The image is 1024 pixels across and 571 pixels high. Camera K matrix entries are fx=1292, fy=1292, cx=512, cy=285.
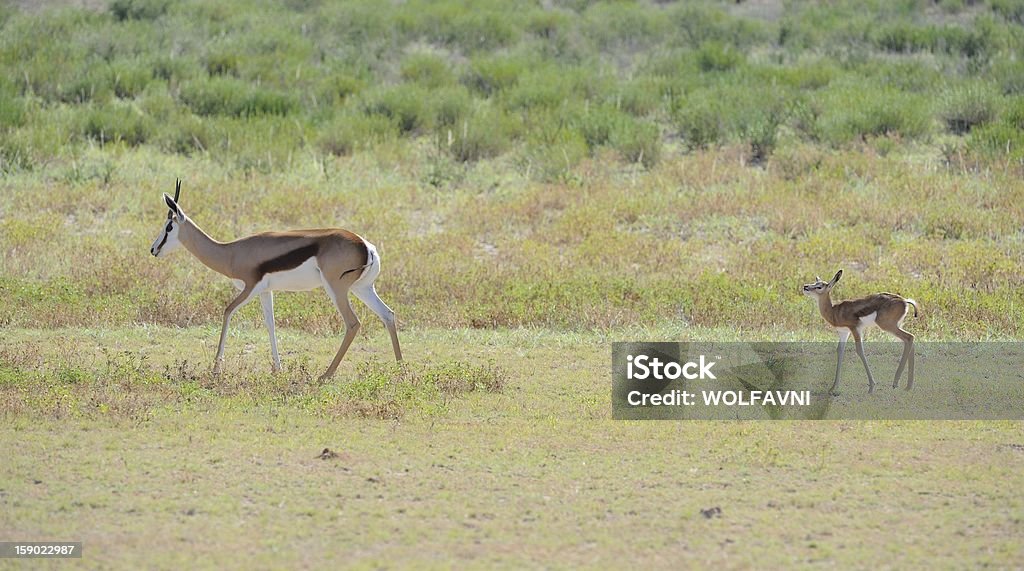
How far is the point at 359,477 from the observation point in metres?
7.24

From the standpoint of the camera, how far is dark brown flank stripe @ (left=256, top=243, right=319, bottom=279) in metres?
9.81

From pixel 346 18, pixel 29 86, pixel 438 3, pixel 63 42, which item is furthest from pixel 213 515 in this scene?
pixel 438 3

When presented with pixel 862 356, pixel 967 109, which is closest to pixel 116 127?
pixel 967 109

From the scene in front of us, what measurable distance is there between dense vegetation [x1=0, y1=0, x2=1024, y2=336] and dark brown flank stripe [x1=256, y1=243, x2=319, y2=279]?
7.20 feet

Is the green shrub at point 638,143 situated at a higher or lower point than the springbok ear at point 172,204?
lower

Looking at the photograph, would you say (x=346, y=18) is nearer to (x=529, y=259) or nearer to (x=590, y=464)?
(x=529, y=259)

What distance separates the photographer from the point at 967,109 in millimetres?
19578

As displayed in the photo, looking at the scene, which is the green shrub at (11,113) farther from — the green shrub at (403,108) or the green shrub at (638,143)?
the green shrub at (638,143)

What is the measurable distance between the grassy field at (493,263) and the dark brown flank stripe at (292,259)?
0.81 m

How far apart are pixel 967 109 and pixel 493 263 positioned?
9.33 meters

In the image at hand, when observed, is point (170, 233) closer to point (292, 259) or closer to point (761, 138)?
point (292, 259)

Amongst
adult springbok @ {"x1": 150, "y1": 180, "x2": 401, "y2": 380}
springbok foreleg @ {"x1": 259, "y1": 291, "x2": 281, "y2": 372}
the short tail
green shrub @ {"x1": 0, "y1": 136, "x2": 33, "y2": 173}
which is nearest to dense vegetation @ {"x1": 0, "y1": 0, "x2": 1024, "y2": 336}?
green shrub @ {"x1": 0, "y1": 136, "x2": 33, "y2": 173}

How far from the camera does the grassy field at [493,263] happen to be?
21.7 ft

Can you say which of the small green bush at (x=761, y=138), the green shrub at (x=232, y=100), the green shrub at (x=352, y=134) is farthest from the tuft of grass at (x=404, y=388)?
the green shrub at (x=232, y=100)
